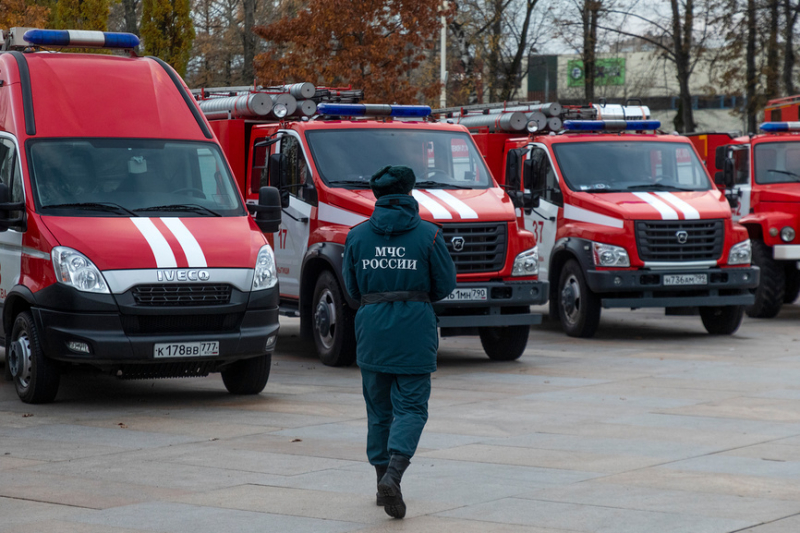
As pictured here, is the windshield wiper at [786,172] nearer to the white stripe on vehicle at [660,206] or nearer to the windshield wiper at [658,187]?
the windshield wiper at [658,187]

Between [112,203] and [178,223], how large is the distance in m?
0.57

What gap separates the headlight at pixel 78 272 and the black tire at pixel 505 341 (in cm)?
502

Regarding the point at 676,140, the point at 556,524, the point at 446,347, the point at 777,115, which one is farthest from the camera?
the point at 777,115

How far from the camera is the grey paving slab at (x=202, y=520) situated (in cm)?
602

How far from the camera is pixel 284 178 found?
1346 cm

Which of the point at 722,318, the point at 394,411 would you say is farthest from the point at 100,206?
the point at 722,318

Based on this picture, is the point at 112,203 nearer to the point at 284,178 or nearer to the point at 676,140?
the point at 284,178

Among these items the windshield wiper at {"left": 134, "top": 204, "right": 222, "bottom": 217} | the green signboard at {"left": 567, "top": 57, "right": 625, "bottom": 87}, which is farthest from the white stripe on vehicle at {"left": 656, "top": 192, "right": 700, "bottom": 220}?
the green signboard at {"left": 567, "top": 57, "right": 625, "bottom": 87}

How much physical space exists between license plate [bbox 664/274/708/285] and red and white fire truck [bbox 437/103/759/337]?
12mm

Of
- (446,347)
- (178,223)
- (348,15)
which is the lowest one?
(446,347)

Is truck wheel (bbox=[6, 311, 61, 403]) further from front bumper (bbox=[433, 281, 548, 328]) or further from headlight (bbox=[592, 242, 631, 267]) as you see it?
headlight (bbox=[592, 242, 631, 267])

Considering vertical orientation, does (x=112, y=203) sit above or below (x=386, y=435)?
above

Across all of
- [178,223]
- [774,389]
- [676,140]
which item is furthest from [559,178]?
[178,223]

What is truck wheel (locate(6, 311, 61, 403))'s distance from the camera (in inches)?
387
